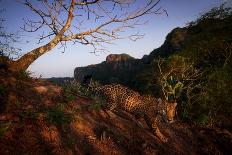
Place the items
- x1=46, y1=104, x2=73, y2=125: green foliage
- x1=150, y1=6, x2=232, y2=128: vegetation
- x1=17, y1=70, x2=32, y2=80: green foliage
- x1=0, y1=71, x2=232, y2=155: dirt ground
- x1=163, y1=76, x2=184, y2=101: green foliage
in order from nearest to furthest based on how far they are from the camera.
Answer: x1=0, y1=71, x2=232, y2=155: dirt ground
x1=46, y1=104, x2=73, y2=125: green foliage
x1=17, y1=70, x2=32, y2=80: green foliage
x1=163, y1=76, x2=184, y2=101: green foliage
x1=150, y1=6, x2=232, y2=128: vegetation

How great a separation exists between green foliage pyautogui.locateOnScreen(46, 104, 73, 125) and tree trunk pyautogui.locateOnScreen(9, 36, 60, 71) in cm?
289

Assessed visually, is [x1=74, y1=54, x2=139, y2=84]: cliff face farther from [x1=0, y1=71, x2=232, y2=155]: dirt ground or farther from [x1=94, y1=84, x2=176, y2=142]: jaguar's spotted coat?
[x1=0, y1=71, x2=232, y2=155]: dirt ground

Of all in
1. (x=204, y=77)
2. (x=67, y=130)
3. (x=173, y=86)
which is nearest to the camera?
(x=67, y=130)

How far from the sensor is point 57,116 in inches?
271

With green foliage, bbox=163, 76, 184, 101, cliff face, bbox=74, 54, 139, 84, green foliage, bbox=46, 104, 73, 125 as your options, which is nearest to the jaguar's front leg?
green foliage, bbox=46, 104, 73, 125

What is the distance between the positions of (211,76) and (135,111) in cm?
909

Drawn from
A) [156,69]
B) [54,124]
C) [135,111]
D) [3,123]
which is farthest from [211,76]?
[3,123]

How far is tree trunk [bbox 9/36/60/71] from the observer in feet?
30.4

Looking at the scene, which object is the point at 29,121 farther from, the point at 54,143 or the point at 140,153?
the point at 140,153

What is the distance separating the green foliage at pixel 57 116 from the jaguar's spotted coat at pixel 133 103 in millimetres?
2551

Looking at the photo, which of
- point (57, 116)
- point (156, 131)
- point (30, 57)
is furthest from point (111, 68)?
point (57, 116)

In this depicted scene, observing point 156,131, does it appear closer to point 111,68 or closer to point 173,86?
point 173,86

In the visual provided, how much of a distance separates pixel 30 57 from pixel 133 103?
4344 millimetres

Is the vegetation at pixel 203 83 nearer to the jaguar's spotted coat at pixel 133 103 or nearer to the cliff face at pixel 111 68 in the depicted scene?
the jaguar's spotted coat at pixel 133 103
